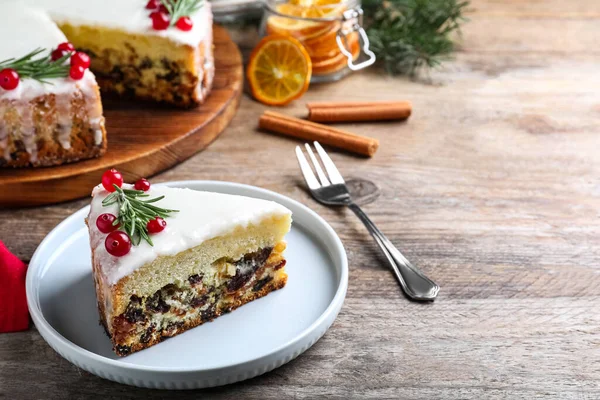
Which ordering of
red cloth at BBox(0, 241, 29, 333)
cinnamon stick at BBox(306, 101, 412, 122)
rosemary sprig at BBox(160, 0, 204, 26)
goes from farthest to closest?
cinnamon stick at BBox(306, 101, 412, 122), rosemary sprig at BBox(160, 0, 204, 26), red cloth at BBox(0, 241, 29, 333)

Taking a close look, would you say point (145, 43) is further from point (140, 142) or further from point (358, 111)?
point (358, 111)

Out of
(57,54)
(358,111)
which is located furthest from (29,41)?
(358,111)

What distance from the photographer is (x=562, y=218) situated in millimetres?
3213

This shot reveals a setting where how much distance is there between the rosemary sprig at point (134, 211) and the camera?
7.71 ft

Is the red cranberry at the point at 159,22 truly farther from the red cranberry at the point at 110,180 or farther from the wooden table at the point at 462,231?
the red cranberry at the point at 110,180

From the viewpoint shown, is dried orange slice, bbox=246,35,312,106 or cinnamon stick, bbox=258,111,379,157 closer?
cinnamon stick, bbox=258,111,379,157

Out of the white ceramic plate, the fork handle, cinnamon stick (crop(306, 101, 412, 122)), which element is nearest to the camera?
the white ceramic plate

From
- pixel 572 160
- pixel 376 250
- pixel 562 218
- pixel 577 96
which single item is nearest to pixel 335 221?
pixel 376 250

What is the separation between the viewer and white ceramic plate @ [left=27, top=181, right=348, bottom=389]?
2.18 meters

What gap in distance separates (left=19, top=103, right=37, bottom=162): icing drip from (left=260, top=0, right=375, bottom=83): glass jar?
1.49 m

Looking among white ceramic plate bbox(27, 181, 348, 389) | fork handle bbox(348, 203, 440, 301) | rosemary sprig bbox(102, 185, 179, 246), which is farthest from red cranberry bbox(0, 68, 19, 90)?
fork handle bbox(348, 203, 440, 301)

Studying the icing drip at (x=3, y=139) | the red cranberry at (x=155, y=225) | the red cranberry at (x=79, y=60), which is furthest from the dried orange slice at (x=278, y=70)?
the red cranberry at (x=155, y=225)

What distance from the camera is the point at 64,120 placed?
10.6 feet

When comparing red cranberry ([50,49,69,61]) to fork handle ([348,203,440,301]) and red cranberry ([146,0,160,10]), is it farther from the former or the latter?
fork handle ([348,203,440,301])
